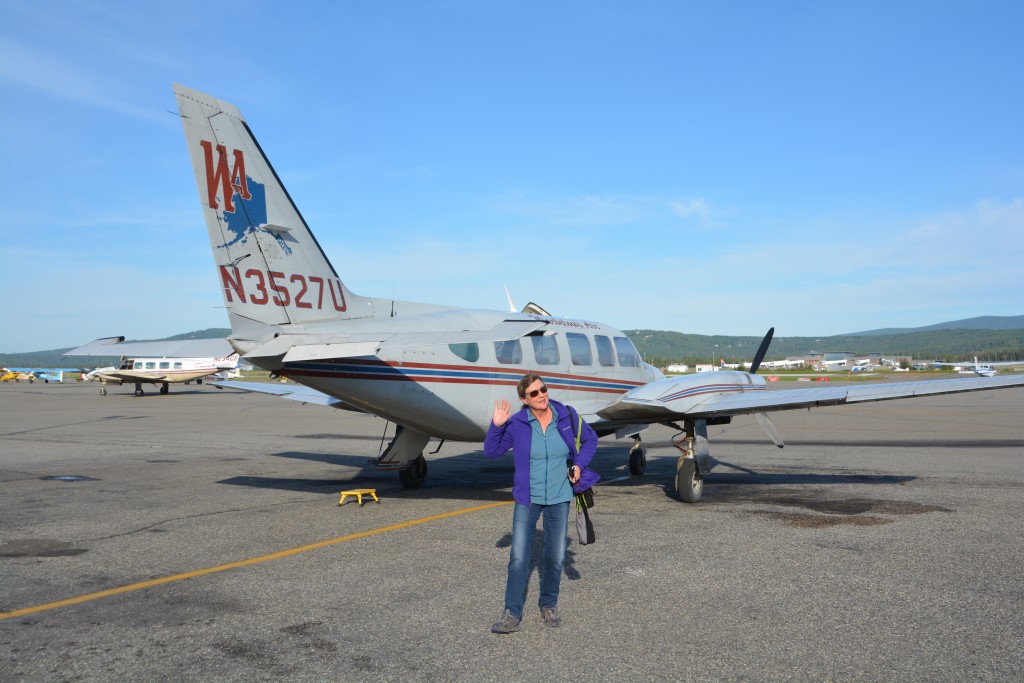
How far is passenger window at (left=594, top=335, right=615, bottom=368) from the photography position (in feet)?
47.5

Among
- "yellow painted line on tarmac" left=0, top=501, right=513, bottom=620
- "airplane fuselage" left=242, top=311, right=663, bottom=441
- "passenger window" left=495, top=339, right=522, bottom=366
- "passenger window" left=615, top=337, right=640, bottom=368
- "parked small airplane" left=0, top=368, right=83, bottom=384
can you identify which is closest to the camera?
"yellow painted line on tarmac" left=0, top=501, right=513, bottom=620

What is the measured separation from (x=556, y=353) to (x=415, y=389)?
3.22 metres

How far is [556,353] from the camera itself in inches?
526

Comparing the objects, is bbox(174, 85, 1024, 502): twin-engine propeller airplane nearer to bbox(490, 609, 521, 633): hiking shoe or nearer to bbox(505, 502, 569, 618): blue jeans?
bbox(505, 502, 569, 618): blue jeans

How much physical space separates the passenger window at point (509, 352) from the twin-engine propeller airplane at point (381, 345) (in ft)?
0.09

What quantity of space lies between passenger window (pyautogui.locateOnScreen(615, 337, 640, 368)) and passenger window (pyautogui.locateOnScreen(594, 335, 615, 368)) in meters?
0.29

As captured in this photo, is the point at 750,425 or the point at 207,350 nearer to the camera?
the point at 207,350

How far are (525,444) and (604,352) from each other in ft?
28.3


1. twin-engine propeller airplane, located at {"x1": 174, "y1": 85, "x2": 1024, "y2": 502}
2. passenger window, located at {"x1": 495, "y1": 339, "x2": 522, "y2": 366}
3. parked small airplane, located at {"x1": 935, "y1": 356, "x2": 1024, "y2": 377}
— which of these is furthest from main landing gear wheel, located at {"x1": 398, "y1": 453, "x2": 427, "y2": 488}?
parked small airplane, located at {"x1": 935, "y1": 356, "x2": 1024, "y2": 377}

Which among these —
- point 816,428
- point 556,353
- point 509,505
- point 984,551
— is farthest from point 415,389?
point 816,428

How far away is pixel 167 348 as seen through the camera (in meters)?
10.2

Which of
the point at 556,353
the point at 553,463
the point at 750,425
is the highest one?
the point at 556,353

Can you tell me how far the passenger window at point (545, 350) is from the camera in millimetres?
12945

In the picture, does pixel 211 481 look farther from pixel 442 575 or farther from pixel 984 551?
pixel 984 551
